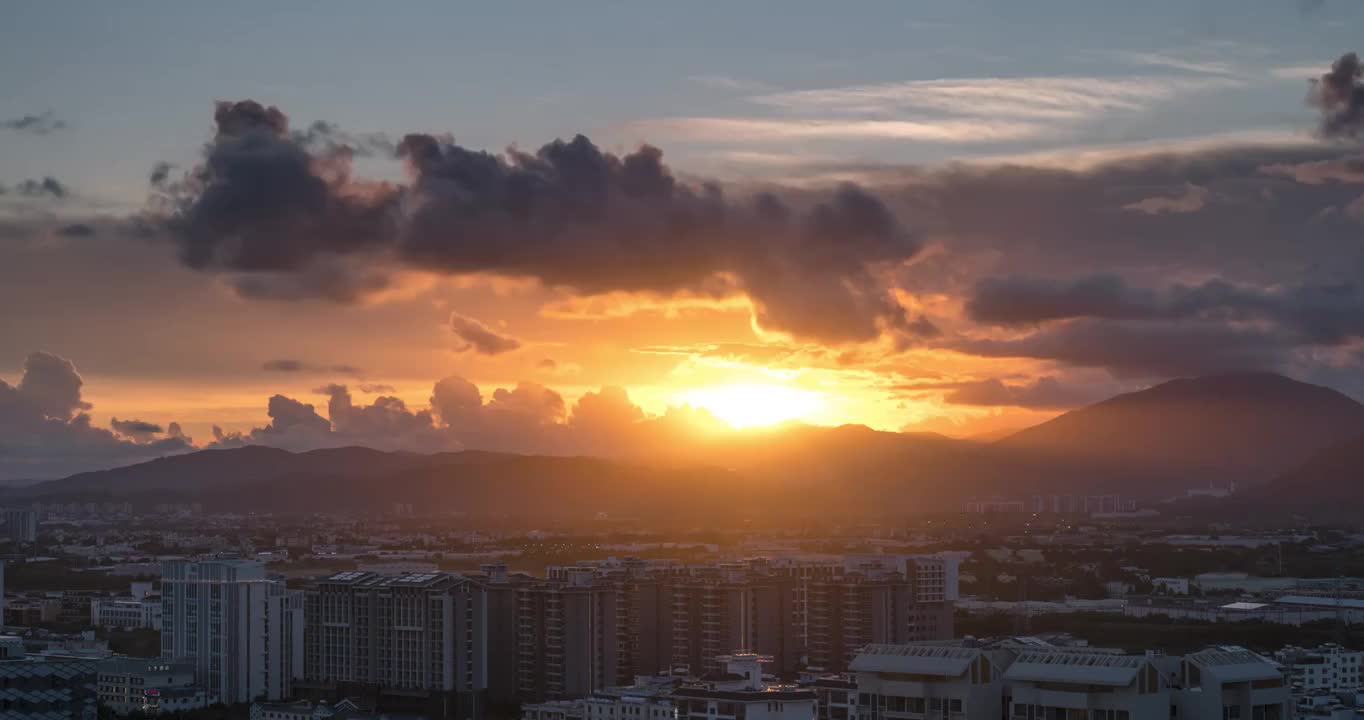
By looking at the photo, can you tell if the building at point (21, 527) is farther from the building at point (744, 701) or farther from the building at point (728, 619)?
the building at point (744, 701)

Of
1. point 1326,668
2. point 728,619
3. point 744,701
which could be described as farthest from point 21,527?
point 744,701

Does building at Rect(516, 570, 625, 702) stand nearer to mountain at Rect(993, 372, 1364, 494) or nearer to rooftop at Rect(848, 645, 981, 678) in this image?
rooftop at Rect(848, 645, 981, 678)

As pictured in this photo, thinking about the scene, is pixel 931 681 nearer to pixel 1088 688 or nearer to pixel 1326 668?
pixel 1088 688

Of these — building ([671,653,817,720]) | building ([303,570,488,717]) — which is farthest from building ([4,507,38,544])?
building ([671,653,817,720])

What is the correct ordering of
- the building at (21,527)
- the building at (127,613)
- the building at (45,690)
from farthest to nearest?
the building at (21,527) < the building at (127,613) < the building at (45,690)

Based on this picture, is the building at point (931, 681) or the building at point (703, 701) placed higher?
the building at point (931, 681)

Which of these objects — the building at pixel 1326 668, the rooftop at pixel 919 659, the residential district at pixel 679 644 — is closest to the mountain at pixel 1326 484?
the residential district at pixel 679 644

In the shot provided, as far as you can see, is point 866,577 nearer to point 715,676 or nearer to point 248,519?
point 715,676
